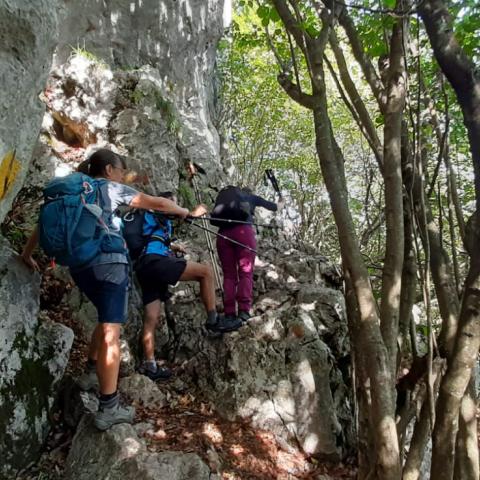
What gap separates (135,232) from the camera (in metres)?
5.07

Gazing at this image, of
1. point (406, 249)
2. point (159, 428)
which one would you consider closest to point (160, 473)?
point (159, 428)

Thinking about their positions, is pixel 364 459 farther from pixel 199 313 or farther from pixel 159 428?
pixel 199 313

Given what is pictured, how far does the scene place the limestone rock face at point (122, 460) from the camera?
3590 millimetres

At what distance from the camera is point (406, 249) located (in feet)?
14.6

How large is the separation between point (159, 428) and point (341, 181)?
3.08m

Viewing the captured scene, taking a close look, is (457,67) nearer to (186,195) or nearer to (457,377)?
(457,377)

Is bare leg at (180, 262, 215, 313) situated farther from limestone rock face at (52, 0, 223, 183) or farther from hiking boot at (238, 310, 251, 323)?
limestone rock face at (52, 0, 223, 183)

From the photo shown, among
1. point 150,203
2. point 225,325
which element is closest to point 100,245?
point 150,203

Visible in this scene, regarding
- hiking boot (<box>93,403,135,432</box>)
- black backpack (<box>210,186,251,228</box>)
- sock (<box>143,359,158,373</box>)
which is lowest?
hiking boot (<box>93,403,135,432</box>)

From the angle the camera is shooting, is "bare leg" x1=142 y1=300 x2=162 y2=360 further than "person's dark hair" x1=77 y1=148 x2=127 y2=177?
Yes

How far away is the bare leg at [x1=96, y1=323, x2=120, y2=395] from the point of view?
3.69m

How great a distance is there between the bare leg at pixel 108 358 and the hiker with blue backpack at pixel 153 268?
4.18ft

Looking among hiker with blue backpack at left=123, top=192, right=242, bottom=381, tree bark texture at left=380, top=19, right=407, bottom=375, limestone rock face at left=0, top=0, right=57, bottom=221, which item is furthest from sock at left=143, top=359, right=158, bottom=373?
tree bark texture at left=380, top=19, right=407, bottom=375

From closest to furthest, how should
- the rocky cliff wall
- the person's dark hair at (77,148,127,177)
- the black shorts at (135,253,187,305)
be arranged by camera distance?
the rocky cliff wall
the person's dark hair at (77,148,127,177)
the black shorts at (135,253,187,305)
